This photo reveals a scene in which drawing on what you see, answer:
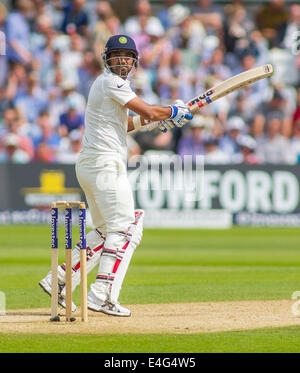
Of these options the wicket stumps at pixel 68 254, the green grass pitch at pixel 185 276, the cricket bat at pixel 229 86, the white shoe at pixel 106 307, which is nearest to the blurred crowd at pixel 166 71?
the green grass pitch at pixel 185 276

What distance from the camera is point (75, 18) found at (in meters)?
20.3

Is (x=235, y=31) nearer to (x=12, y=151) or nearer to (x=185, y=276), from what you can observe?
(x=12, y=151)

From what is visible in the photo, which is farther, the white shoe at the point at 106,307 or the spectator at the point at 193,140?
the spectator at the point at 193,140

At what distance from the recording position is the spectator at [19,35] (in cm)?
1923

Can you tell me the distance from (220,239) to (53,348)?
10.2 meters

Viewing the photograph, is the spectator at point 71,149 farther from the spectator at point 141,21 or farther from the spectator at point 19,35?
the spectator at point 141,21

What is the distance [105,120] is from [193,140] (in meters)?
10.7

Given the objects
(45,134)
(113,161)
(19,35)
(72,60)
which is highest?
(19,35)

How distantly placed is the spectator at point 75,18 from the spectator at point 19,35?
3.06 feet

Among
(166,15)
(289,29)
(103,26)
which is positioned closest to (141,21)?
(103,26)

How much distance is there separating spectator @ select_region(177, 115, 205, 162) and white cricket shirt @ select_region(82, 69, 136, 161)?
10.4 metres

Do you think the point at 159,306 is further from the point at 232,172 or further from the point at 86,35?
the point at 86,35

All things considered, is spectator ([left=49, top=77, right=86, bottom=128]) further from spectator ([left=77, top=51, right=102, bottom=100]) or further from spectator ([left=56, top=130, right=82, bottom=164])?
spectator ([left=56, top=130, right=82, bottom=164])

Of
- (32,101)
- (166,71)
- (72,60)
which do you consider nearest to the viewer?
(32,101)
